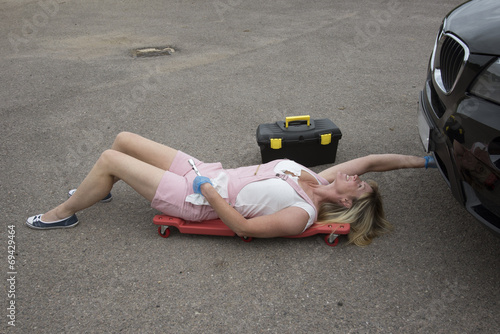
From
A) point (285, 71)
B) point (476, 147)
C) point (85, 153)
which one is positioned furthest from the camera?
point (285, 71)

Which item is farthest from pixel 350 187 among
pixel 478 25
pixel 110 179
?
pixel 110 179

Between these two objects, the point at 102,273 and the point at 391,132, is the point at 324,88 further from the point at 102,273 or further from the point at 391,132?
the point at 102,273

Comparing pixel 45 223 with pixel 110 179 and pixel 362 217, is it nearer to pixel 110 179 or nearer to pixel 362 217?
pixel 110 179

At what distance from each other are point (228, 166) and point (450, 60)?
196 cm

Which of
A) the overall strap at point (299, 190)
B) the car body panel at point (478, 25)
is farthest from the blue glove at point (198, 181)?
the car body panel at point (478, 25)

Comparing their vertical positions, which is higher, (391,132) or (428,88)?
(428,88)

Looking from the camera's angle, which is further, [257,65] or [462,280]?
[257,65]

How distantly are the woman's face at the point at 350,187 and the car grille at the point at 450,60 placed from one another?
81cm

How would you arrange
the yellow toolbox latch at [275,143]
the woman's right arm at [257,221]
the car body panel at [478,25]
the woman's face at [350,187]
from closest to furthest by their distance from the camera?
the car body panel at [478,25], the woman's right arm at [257,221], the woman's face at [350,187], the yellow toolbox latch at [275,143]

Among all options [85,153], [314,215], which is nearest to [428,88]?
[314,215]

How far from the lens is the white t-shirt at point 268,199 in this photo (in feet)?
9.08

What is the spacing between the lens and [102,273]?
262 cm

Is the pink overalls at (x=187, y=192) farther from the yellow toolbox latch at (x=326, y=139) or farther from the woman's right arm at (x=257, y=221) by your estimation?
the yellow toolbox latch at (x=326, y=139)

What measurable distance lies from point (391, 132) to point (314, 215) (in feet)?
6.31
